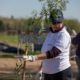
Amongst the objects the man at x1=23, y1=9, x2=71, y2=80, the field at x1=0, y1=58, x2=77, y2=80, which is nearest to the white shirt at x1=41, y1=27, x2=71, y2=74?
the man at x1=23, y1=9, x2=71, y2=80

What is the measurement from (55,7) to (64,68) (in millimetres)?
1348

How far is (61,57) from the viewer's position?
25.5 feet

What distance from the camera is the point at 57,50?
7648mm

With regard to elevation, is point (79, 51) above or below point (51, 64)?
below

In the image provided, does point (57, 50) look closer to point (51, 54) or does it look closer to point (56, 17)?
point (51, 54)

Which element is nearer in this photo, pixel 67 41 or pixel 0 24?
pixel 67 41

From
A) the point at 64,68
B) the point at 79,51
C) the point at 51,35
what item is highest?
the point at 51,35

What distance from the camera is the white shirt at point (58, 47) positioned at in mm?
7723

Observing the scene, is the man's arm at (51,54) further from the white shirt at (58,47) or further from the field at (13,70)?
the field at (13,70)

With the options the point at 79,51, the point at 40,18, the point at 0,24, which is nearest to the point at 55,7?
the point at 40,18

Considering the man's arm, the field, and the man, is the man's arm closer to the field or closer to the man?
the man

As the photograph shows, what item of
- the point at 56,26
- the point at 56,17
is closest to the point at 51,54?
the point at 56,26

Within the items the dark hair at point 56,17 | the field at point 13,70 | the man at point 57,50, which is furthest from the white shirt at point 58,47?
the field at point 13,70

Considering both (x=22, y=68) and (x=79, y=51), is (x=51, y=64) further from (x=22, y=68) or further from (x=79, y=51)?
(x=79, y=51)
